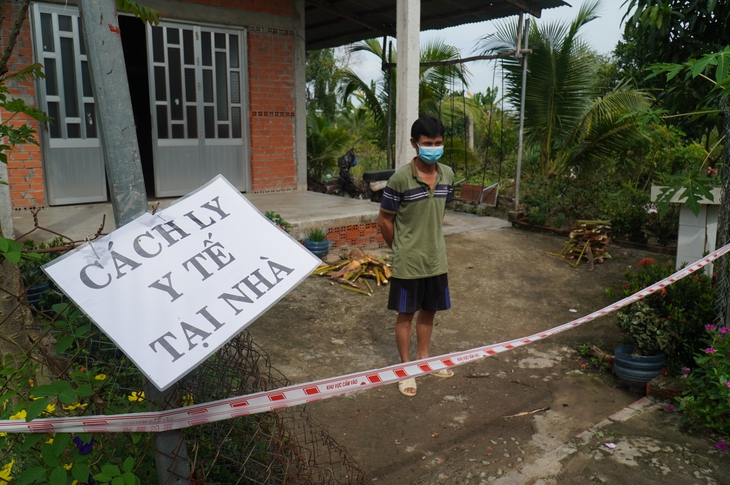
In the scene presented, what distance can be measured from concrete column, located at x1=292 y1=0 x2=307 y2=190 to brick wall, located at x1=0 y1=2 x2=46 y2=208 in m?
3.74

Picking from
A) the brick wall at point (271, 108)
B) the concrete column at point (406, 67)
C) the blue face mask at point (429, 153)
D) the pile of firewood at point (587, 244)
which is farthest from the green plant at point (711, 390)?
the brick wall at point (271, 108)

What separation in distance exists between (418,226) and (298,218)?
3.48m

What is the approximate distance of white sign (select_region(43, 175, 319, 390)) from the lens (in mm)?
1608

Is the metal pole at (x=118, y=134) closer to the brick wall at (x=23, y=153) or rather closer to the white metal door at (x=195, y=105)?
the brick wall at (x=23, y=153)

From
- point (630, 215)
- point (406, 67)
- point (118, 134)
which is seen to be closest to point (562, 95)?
point (630, 215)

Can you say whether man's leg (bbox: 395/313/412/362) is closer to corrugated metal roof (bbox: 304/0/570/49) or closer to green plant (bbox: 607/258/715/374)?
green plant (bbox: 607/258/715/374)

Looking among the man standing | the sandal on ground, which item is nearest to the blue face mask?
the man standing

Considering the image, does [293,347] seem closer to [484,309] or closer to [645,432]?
[484,309]

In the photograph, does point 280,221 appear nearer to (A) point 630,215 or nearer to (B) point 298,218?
(B) point 298,218

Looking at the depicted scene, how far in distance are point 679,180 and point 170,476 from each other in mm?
3812

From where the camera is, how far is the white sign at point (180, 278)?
1608 millimetres

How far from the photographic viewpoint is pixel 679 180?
4.12m

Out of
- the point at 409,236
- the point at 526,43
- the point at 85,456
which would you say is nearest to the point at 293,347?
the point at 409,236

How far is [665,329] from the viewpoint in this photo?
407cm
